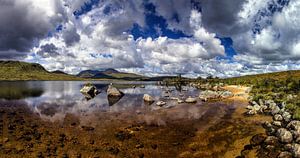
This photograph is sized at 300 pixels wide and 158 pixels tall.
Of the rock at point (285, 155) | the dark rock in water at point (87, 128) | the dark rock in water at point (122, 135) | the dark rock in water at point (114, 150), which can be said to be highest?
the rock at point (285, 155)

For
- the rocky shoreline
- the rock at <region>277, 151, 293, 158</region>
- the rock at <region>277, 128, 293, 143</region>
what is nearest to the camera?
the rock at <region>277, 151, 293, 158</region>

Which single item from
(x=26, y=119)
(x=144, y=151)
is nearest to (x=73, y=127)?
(x=26, y=119)

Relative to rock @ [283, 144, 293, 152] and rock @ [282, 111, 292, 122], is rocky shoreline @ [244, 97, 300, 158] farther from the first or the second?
rock @ [282, 111, 292, 122]

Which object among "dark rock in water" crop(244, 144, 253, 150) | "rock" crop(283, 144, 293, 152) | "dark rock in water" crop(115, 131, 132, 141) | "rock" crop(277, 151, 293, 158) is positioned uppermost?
"rock" crop(283, 144, 293, 152)

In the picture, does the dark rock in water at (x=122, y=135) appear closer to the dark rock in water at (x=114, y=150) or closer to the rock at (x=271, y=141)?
the dark rock in water at (x=114, y=150)

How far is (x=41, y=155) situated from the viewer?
875 inches

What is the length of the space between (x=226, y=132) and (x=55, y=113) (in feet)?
101

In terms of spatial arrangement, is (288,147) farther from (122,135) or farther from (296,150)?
(122,135)

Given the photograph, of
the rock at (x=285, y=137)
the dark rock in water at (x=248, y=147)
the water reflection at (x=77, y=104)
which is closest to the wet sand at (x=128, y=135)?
the dark rock in water at (x=248, y=147)

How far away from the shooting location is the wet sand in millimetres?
23703

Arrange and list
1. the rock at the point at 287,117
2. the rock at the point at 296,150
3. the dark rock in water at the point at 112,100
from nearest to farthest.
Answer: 1. the rock at the point at 296,150
2. the rock at the point at 287,117
3. the dark rock in water at the point at 112,100

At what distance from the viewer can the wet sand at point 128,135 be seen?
2370 centimetres

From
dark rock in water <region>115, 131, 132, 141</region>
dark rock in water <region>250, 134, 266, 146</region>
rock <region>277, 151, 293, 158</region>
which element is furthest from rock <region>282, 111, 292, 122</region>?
dark rock in water <region>115, 131, 132, 141</region>

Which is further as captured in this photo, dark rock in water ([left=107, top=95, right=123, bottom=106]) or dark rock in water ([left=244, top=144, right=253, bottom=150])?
dark rock in water ([left=107, top=95, right=123, bottom=106])
